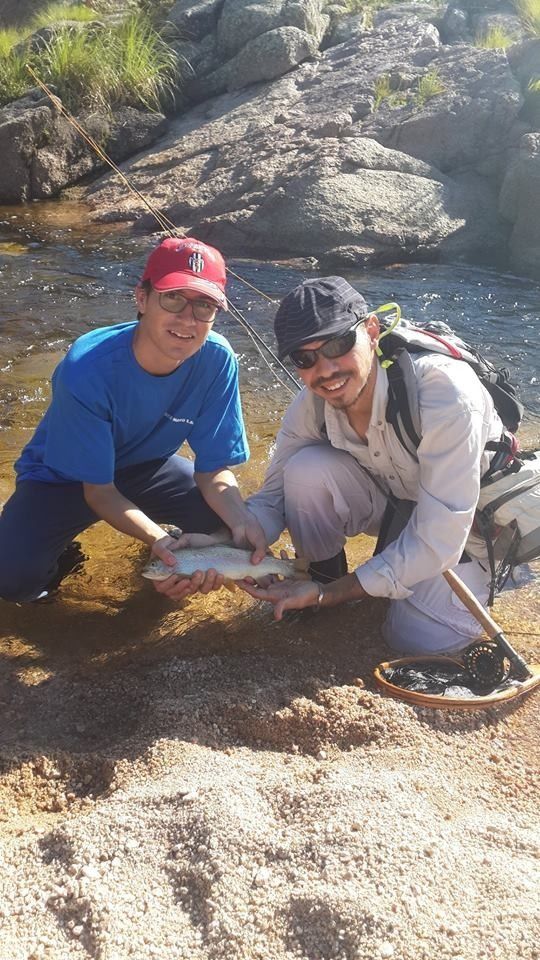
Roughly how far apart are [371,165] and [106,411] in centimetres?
848

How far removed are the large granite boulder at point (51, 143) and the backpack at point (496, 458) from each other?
10803mm

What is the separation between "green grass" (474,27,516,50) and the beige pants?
11160 millimetres

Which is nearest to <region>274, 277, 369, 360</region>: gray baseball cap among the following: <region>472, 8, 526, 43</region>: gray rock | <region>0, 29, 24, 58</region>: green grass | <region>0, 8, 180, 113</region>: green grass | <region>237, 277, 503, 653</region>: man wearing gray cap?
<region>237, 277, 503, 653</region>: man wearing gray cap

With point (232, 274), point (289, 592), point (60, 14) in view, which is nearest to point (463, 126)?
point (232, 274)

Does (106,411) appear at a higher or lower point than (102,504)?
higher

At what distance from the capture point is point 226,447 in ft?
12.7

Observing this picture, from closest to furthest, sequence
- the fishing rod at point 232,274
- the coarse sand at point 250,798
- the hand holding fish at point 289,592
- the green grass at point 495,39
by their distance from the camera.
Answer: the coarse sand at point 250,798, the hand holding fish at point 289,592, the fishing rod at point 232,274, the green grass at point 495,39

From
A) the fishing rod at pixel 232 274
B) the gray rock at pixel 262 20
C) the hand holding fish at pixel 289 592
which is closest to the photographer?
the hand holding fish at pixel 289 592

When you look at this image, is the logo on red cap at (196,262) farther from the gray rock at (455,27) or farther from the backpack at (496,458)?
the gray rock at (455,27)

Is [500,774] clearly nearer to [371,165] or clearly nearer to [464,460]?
[464,460]

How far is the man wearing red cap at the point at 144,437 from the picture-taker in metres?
3.34

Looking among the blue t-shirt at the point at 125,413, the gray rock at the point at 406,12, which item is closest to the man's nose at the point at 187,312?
the blue t-shirt at the point at 125,413

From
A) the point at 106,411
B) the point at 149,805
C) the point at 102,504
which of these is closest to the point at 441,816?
the point at 149,805

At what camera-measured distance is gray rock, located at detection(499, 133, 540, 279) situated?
1017 centimetres
